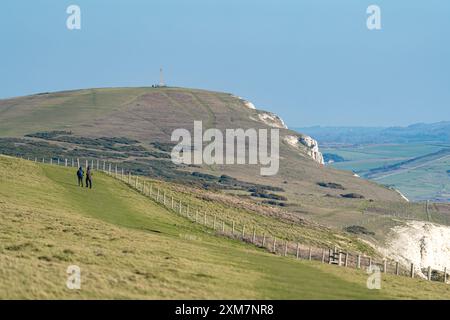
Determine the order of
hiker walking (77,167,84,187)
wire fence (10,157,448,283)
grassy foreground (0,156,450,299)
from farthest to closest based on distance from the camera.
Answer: hiker walking (77,167,84,187) < wire fence (10,157,448,283) < grassy foreground (0,156,450,299)

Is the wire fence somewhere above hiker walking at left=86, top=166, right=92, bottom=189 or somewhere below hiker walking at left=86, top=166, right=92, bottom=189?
below

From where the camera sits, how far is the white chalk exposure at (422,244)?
109694 mm

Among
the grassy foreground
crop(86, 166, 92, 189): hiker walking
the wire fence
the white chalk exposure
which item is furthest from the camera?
the white chalk exposure

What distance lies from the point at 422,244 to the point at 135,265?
87.9m

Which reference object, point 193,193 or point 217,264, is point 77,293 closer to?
point 217,264

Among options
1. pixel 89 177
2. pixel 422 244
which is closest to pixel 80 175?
pixel 89 177

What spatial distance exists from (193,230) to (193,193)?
33882 millimetres

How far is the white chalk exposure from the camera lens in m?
110

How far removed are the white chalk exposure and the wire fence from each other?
27.2 m

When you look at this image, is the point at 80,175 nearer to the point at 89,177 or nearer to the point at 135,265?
the point at 89,177

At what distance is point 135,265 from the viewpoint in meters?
33.7

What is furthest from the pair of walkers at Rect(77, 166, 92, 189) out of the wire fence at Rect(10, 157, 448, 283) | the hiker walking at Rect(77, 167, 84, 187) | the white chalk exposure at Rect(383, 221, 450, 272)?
the white chalk exposure at Rect(383, 221, 450, 272)

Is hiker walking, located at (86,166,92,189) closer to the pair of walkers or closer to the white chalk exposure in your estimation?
the pair of walkers
